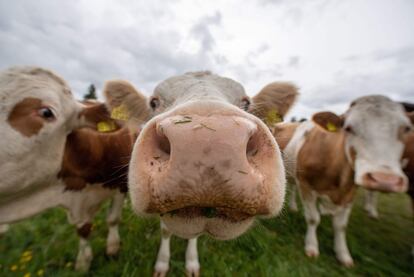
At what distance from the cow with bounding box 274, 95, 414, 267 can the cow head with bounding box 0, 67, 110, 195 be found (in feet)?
9.53

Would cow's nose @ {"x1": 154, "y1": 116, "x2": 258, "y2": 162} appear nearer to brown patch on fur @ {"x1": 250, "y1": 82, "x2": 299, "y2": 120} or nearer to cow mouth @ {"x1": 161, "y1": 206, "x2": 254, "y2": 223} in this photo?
cow mouth @ {"x1": 161, "y1": 206, "x2": 254, "y2": 223}

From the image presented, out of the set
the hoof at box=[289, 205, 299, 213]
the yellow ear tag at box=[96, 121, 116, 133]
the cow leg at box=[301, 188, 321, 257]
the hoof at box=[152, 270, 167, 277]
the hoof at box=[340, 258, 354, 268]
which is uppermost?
the yellow ear tag at box=[96, 121, 116, 133]

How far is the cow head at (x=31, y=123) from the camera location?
199 centimetres

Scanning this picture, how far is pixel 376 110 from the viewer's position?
319cm

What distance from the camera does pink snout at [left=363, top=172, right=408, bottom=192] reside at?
254cm

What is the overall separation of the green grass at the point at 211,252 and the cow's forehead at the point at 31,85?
1.93m

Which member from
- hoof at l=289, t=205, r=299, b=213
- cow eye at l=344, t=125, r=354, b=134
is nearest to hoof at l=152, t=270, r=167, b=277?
cow eye at l=344, t=125, r=354, b=134

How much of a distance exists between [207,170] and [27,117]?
2058 mm

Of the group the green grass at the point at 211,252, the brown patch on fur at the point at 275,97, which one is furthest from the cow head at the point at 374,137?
the green grass at the point at 211,252

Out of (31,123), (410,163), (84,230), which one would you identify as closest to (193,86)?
(31,123)

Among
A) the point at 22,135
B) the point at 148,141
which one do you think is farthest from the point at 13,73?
the point at 148,141

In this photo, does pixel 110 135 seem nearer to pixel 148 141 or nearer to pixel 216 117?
pixel 148 141

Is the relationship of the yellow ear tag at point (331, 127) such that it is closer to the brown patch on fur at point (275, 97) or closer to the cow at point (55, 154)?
the brown patch on fur at point (275, 97)

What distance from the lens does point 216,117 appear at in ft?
3.26
